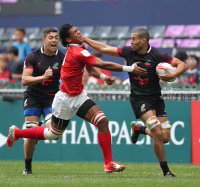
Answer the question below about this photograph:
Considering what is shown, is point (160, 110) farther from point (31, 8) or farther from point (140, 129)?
point (31, 8)

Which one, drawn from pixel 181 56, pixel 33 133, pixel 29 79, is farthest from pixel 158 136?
pixel 181 56

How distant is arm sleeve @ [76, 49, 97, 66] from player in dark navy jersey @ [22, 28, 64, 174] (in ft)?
4.06

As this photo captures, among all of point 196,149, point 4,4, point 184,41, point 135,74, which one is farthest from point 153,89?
point 4,4

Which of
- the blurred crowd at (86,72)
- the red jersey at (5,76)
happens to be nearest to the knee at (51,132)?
the blurred crowd at (86,72)

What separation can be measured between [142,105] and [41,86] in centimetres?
196

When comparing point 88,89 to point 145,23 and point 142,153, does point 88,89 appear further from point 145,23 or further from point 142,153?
point 145,23

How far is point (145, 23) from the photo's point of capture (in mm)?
21875

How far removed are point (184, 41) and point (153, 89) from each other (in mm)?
10572

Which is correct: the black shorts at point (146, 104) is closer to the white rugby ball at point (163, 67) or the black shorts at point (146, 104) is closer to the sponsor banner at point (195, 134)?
the white rugby ball at point (163, 67)

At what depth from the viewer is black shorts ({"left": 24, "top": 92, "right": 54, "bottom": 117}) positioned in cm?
817

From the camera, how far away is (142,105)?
738cm

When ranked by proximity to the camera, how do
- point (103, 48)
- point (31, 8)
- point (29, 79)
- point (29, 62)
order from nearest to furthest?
point (29, 79)
point (103, 48)
point (29, 62)
point (31, 8)

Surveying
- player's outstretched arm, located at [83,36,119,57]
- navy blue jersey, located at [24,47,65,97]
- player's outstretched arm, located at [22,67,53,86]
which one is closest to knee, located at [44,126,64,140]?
player's outstretched arm, located at [22,67,53,86]

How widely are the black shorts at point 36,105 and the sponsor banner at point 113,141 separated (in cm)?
270
